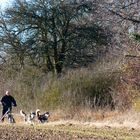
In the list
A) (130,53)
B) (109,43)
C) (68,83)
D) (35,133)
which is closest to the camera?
(35,133)

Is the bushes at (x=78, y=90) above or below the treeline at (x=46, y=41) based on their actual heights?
below

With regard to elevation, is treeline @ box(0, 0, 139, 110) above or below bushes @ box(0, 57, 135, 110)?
above

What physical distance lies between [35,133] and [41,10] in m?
28.6

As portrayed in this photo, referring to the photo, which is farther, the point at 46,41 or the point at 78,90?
the point at 46,41

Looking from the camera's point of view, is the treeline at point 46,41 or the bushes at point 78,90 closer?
the bushes at point 78,90

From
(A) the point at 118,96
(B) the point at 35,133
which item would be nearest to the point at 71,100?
(A) the point at 118,96

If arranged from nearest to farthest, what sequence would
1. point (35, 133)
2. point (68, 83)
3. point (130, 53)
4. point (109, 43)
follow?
point (35, 133)
point (130, 53)
point (68, 83)
point (109, 43)

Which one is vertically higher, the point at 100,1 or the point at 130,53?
the point at 100,1

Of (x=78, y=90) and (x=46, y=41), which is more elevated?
(x=46, y=41)

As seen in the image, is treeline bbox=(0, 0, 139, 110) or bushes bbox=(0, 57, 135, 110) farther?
treeline bbox=(0, 0, 139, 110)

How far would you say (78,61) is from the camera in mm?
44000

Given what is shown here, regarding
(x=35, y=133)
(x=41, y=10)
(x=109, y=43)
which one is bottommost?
(x=35, y=133)

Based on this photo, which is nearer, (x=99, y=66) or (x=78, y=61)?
(x=99, y=66)

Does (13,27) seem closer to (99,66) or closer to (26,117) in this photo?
(99,66)
